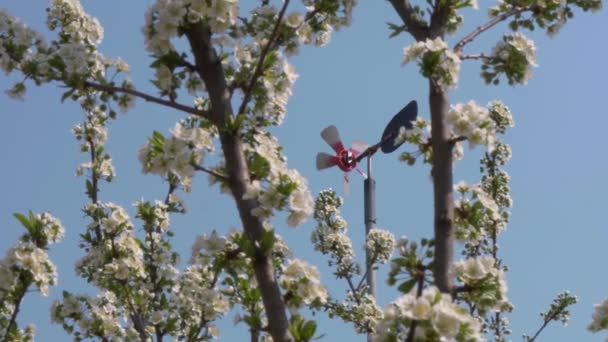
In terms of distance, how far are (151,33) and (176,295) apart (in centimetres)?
216

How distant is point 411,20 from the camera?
15.5ft

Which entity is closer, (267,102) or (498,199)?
(267,102)

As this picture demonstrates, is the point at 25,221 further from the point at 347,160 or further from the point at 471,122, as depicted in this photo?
the point at 347,160

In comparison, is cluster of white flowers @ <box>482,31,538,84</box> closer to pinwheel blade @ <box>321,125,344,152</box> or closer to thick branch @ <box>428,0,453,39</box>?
thick branch @ <box>428,0,453,39</box>

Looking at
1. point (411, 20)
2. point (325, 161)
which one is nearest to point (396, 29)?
point (411, 20)

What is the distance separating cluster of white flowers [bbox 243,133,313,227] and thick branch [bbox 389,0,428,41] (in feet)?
3.36

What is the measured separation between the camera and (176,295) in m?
6.18

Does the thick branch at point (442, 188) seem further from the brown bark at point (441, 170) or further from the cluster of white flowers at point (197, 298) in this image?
the cluster of white flowers at point (197, 298)

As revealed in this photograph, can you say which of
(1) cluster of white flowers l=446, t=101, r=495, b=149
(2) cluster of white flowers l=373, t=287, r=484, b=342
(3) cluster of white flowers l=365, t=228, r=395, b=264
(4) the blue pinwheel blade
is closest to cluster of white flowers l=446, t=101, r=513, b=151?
(1) cluster of white flowers l=446, t=101, r=495, b=149

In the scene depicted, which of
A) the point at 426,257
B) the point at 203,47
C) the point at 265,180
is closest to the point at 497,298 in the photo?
the point at 426,257

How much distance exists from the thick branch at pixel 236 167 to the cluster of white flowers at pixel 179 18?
0.10 metres

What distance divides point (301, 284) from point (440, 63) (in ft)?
4.03

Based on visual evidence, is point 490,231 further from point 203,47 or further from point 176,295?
point 203,47

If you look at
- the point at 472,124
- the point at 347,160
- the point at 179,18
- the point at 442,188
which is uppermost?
the point at 347,160
